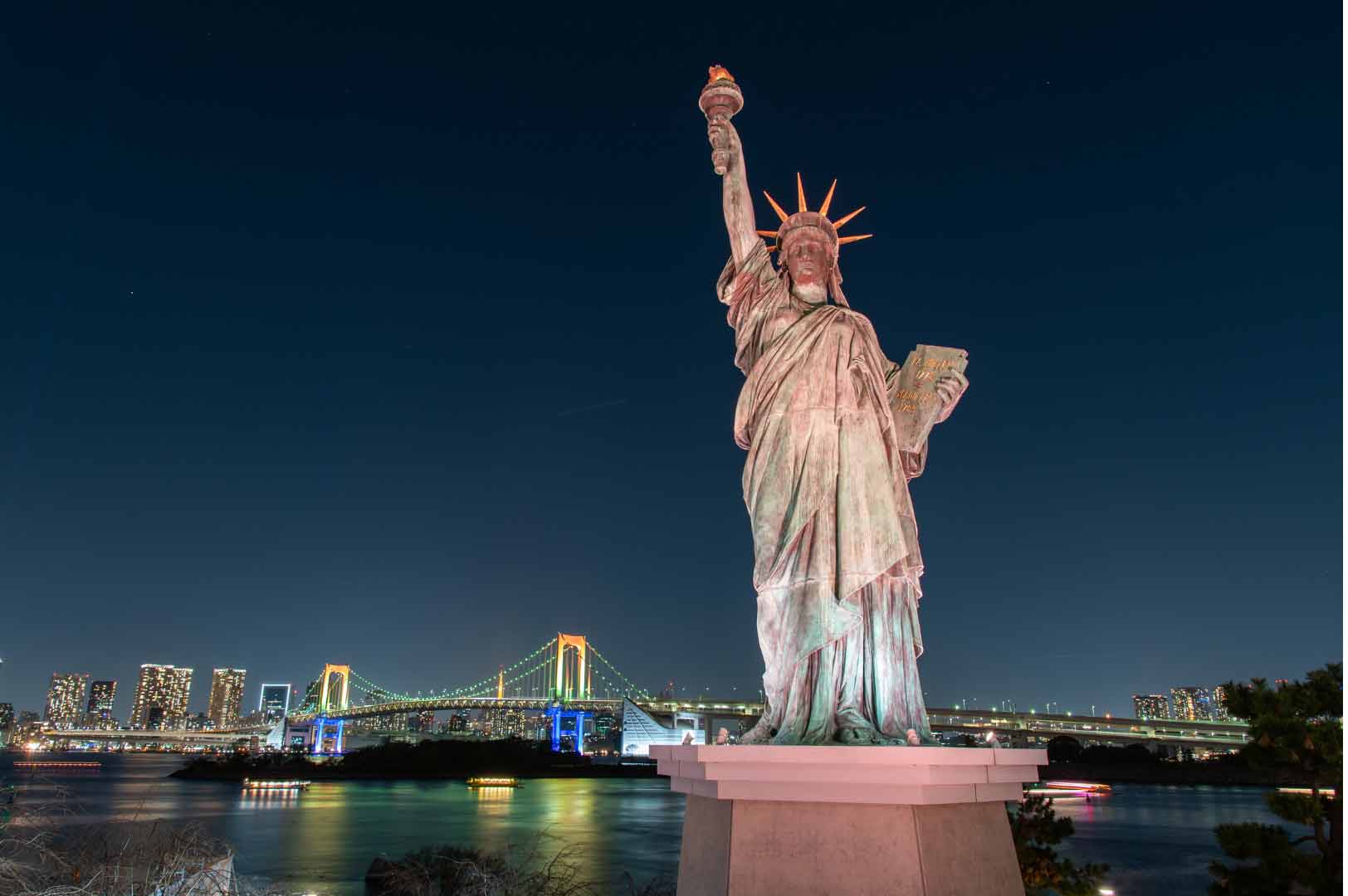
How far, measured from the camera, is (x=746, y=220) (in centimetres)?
558

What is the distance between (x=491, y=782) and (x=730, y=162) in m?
60.1

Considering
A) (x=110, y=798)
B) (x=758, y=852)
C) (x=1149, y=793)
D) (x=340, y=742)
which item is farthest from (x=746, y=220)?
(x=340, y=742)

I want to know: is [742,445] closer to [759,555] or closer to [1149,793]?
[759,555]

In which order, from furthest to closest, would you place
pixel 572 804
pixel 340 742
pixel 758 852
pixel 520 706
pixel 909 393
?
pixel 340 742 < pixel 520 706 < pixel 572 804 < pixel 909 393 < pixel 758 852

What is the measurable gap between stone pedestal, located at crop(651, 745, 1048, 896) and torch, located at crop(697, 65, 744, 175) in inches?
136

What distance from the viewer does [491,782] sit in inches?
2345

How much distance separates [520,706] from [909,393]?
7268 cm

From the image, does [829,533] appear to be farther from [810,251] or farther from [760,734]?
[810,251]

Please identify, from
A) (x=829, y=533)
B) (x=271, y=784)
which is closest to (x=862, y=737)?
(x=829, y=533)

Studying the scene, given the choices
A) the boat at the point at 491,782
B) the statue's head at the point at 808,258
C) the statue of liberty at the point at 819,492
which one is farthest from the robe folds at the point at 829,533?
the boat at the point at 491,782

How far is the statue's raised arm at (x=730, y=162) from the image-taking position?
5.56 metres

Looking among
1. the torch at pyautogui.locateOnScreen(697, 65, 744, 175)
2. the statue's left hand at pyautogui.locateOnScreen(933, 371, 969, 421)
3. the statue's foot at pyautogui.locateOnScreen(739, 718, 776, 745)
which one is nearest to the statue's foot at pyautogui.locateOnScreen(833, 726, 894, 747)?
the statue's foot at pyautogui.locateOnScreen(739, 718, 776, 745)

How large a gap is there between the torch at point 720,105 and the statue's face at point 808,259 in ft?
2.12

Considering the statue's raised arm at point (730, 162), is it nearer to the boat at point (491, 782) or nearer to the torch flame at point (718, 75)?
the torch flame at point (718, 75)
